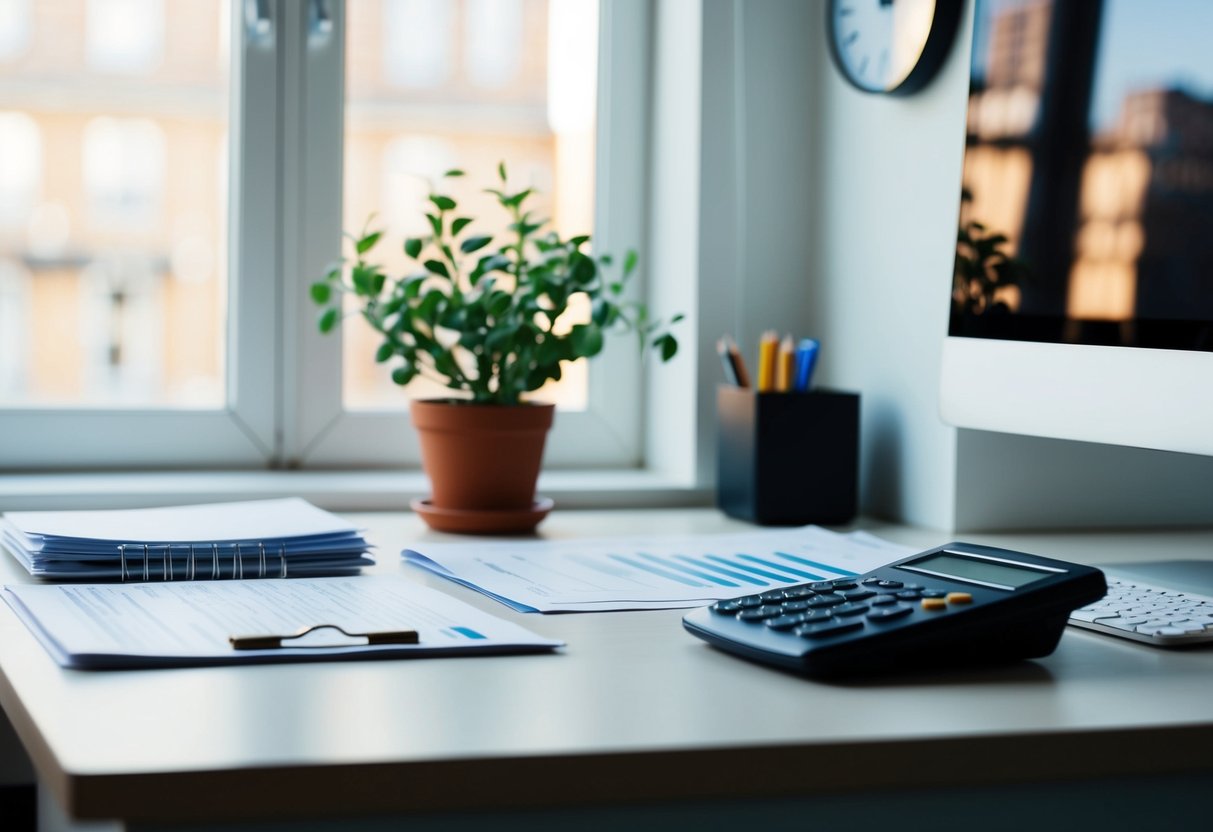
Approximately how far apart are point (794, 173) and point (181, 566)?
0.94m

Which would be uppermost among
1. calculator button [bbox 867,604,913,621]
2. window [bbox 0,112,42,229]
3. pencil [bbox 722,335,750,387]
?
window [bbox 0,112,42,229]

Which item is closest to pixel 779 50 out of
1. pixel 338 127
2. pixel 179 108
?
pixel 338 127

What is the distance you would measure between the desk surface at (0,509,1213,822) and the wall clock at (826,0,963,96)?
774 mm

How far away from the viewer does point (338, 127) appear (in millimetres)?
1743

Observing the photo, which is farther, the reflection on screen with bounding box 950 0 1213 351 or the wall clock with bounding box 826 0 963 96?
the wall clock with bounding box 826 0 963 96

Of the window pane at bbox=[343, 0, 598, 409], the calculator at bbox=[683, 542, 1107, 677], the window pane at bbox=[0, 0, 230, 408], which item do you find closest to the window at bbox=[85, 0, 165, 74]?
the window pane at bbox=[0, 0, 230, 408]

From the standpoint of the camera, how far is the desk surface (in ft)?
1.99

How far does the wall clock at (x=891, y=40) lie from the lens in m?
1.44

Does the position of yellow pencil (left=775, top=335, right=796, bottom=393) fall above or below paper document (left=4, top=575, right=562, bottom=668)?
above

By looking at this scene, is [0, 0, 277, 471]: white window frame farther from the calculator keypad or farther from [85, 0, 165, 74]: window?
the calculator keypad

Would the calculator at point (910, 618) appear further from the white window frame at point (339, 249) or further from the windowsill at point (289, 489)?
the white window frame at point (339, 249)

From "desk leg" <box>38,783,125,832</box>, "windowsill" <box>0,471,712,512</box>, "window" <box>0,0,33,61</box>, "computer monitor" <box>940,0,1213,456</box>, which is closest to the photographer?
"desk leg" <box>38,783,125,832</box>

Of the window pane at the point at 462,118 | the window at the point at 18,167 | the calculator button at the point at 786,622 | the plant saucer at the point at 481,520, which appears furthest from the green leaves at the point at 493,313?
the calculator button at the point at 786,622

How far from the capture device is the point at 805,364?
1512 millimetres
